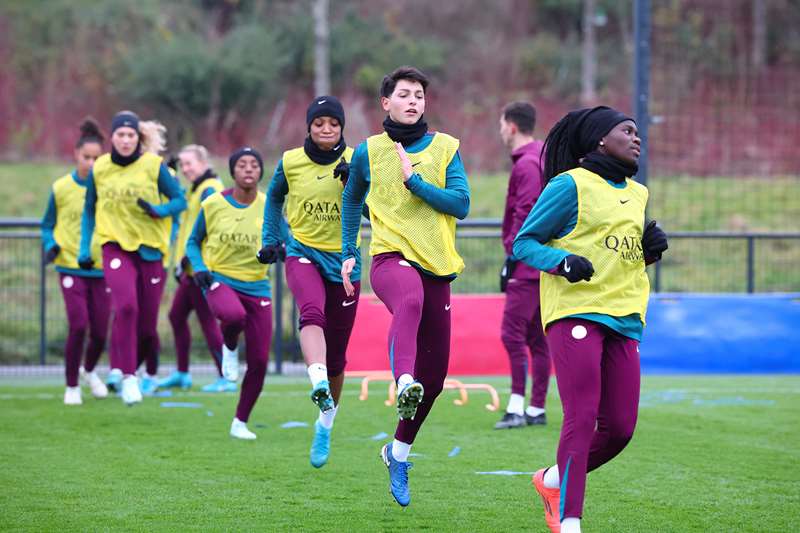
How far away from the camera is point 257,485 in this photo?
7.43 m

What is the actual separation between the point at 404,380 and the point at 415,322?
395 mm

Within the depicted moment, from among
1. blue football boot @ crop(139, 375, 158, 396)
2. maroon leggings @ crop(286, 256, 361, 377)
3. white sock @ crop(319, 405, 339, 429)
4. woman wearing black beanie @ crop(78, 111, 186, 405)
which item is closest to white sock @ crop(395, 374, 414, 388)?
maroon leggings @ crop(286, 256, 361, 377)

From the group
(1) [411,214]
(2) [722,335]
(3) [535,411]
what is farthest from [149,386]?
(1) [411,214]

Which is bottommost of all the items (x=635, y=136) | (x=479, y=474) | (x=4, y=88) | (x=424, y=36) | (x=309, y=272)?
(x=479, y=474)

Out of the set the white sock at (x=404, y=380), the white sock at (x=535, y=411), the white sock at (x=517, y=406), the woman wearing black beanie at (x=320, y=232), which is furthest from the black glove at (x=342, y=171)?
A: the white sock at (x=535, y=411)

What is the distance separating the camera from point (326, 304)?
7.91m

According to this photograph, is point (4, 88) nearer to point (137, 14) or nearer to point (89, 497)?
point (137, 14)

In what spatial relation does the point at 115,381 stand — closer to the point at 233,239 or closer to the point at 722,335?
the point at 233,239

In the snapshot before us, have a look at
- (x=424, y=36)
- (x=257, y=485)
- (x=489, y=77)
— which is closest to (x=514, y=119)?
(x=257, y=485)

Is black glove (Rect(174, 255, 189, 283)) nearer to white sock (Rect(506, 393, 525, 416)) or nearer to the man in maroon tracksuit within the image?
the man in maroon tracksuit

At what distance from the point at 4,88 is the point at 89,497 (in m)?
27.4

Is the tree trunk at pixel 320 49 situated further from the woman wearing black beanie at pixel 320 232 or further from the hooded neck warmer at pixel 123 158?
the woman wearing black beanie at pixel 320 232

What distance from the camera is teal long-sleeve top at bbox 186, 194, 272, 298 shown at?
30.9 ft

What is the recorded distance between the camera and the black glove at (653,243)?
5805mm
